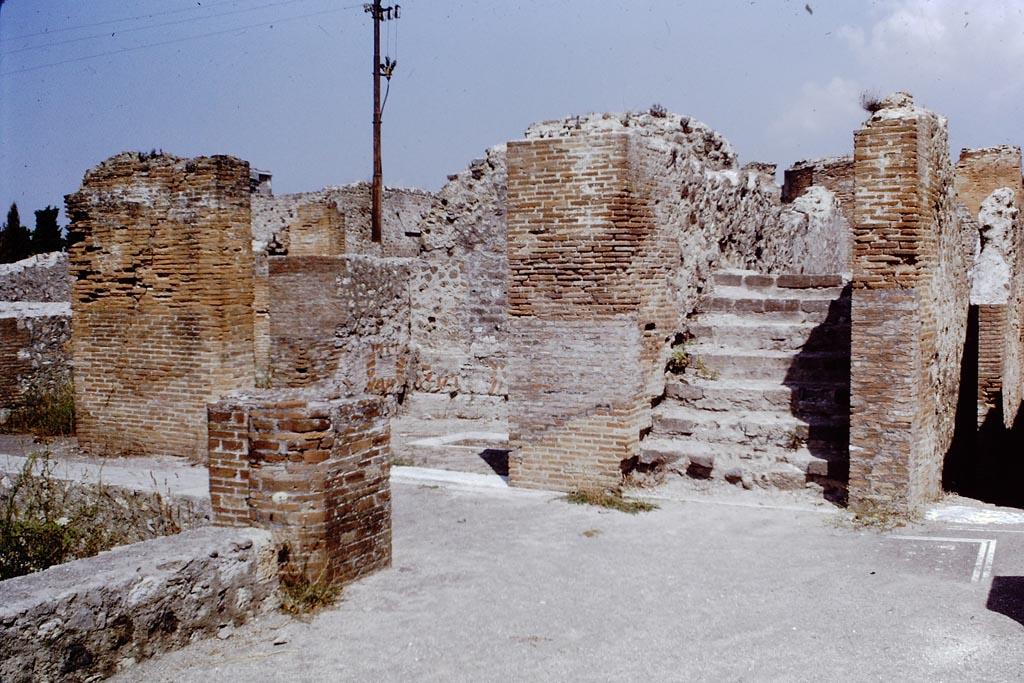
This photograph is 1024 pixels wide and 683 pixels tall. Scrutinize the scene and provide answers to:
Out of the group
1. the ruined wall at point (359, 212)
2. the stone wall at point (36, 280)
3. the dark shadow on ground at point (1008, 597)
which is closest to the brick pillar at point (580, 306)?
the dark shadow on ground at point (1008, 597)

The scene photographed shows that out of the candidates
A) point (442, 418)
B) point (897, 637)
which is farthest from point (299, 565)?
point (442, 418)

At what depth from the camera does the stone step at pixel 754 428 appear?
27.1ft

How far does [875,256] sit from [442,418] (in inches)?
295

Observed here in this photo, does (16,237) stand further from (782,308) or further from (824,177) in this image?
(782,308)

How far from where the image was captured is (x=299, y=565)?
5.29 metres

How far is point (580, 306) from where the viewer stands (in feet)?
27.6

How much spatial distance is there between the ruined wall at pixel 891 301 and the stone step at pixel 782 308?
5.30 ft

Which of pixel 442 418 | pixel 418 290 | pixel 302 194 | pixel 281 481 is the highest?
pixel 302 194

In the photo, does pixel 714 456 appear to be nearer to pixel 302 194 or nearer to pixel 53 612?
pixel 53 612

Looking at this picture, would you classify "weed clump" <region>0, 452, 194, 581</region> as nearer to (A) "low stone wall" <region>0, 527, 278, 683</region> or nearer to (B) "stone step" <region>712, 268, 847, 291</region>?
(A) "low stone wall" <region>0, 527, 278, 683</region>

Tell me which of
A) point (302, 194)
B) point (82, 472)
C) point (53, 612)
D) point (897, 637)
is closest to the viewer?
point (53, 612)

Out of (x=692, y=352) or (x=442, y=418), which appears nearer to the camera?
(x=692, y=352)

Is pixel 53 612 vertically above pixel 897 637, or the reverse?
pixel 53 612

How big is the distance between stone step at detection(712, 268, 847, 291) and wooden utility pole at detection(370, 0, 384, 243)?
14548 millimetres
